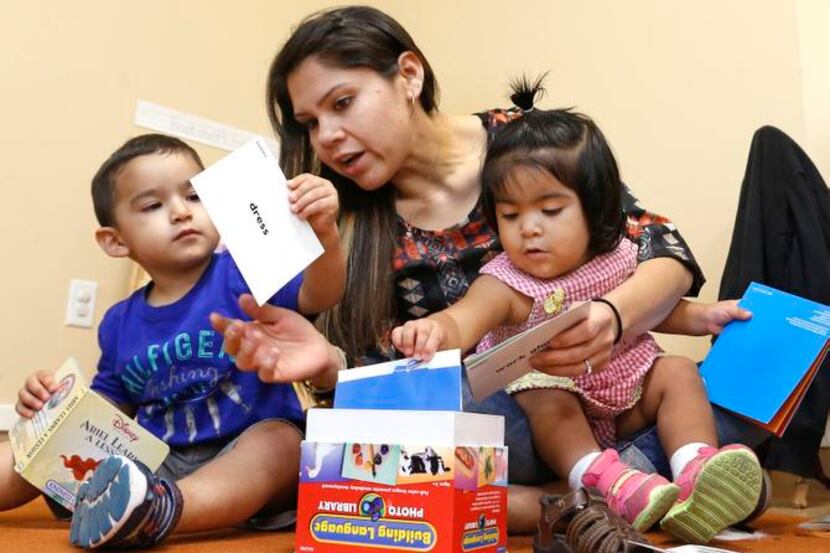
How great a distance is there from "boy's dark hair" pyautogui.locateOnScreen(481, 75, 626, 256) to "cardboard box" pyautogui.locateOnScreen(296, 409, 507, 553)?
48 centimetres

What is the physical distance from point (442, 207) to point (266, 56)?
4.40ft

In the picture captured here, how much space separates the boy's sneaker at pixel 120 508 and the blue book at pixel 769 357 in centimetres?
80

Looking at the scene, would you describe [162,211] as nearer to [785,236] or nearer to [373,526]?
[373,526]

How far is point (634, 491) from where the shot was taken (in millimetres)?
966

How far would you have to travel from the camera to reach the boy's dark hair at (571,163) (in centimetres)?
122

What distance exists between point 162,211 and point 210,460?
38cm

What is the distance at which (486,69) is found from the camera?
2455 millimetres

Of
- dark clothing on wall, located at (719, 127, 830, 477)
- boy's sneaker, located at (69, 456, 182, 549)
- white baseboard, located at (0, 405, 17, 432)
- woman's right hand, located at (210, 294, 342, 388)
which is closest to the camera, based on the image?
boy's sneaker, located at (69, 456, 182, 549)

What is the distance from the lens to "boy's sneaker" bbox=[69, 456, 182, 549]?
0.88 metres

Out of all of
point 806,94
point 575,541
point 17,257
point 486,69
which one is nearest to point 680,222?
point 806,94

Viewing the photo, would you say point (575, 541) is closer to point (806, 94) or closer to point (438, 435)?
point (438, 435)

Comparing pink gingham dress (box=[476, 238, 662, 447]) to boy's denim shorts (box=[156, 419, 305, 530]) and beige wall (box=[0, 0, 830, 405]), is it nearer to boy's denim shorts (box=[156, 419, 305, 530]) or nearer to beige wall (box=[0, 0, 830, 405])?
boy's denim shorts (box=[156, 419, 305, 530])

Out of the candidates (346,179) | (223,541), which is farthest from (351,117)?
(223,541)

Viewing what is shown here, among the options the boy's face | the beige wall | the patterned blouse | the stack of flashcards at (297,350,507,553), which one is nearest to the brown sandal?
the stack of flashcards at (297,350,507,553)
